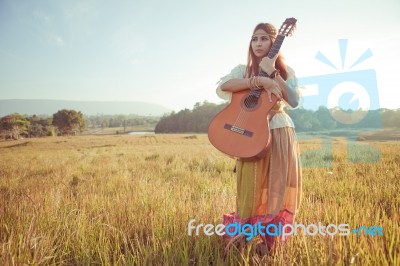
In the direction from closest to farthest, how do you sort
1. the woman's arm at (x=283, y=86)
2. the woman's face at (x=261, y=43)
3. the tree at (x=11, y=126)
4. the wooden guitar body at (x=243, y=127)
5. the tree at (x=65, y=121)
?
the wooden guitar body at (x=243, y=127) < the woman's arm at (x=283, y=86) < the woman's face at (x=261, y=43) < the tree at (x=11, y=126) < the tree at (x=65, y=121)

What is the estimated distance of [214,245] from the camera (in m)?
2.06

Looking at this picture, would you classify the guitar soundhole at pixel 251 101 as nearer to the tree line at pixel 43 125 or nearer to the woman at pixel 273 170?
the woman at pixel 273 170

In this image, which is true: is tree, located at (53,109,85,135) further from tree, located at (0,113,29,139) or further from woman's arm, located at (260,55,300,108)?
woman's arm, located at (260,55,300,108)

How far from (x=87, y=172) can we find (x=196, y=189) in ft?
12.1

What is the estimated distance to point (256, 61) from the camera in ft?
7.41

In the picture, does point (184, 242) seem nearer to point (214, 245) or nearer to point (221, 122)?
point (214, 245)

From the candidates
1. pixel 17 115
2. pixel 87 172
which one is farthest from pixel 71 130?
pixel 87 172

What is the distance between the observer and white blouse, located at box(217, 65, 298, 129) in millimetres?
2020

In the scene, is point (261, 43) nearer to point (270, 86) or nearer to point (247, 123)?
point (270, 86)

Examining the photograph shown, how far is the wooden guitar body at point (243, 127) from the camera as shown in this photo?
6.13ft
